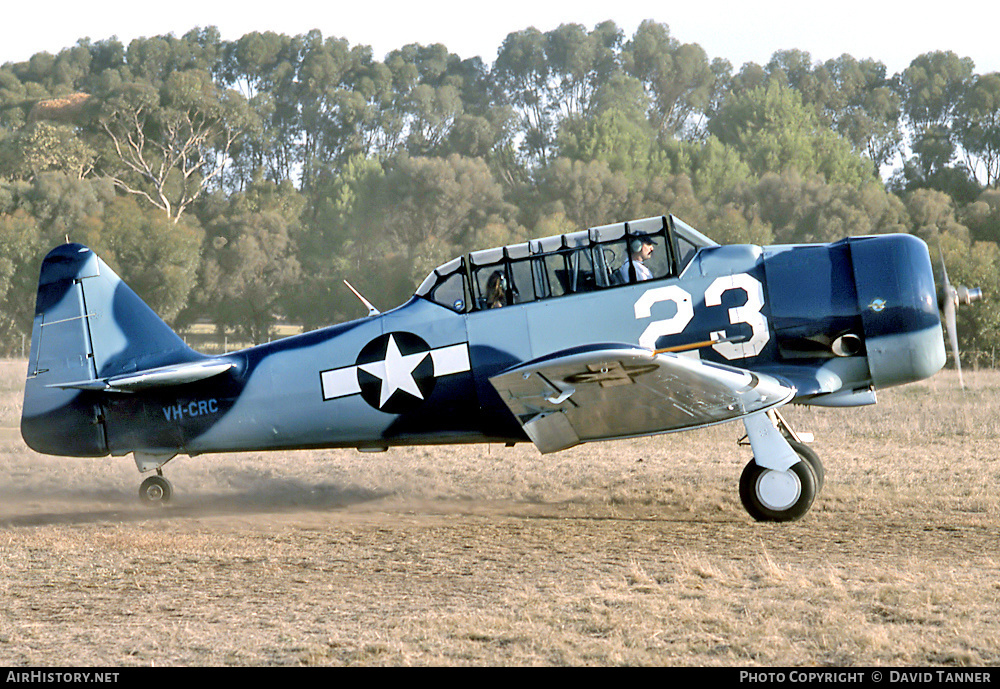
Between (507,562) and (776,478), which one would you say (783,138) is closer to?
(776,478)

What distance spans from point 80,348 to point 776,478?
23.2 feet

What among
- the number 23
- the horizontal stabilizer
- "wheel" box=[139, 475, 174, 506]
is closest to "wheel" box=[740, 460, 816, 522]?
the number 23

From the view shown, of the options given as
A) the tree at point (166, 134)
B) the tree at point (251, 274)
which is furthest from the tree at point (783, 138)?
the tree at point (166, 134)

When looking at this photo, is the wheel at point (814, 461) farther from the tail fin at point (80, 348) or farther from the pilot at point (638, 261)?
the tail fin at point (80, 348)

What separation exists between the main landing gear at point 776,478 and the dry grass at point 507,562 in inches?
8.5

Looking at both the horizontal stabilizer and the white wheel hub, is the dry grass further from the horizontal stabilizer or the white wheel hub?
the horizontal stabilizer

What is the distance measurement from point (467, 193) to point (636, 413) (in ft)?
153

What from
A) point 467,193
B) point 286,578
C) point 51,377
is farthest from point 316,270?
point 286,578

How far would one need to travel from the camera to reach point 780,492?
8383mm

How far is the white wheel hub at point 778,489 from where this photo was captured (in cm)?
836

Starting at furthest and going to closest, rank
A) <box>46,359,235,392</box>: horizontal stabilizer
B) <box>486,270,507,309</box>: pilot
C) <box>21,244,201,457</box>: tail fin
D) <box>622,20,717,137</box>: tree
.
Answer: <box>622,20,717,137</box>: tree
<box>21,244,201,457</box>: tail fin
<box>46,359,235,392</box>: horizontal stabilizer
<box>486,270,507,309</box>: pilot

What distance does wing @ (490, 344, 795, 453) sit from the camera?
7.22 m

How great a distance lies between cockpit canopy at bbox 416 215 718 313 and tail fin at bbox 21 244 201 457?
3449 mm

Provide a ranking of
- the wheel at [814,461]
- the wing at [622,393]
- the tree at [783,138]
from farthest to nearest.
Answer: the tree at [783,138], the wheel at [814,461], the wing at [622,393]
